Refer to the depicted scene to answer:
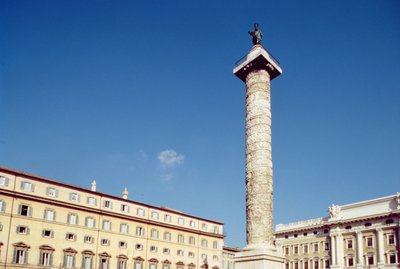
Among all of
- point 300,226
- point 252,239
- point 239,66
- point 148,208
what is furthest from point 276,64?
point 300,226

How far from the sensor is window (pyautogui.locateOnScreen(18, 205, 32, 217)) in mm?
30927

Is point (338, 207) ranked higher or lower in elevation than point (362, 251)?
higher

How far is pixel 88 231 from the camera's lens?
35.0 meters

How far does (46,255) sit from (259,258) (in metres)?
18.5

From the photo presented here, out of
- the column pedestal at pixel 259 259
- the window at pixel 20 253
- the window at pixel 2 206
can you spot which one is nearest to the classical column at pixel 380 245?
the column pedestal at pixel 259 259

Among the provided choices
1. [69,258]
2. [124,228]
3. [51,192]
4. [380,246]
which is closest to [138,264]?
[124,228]

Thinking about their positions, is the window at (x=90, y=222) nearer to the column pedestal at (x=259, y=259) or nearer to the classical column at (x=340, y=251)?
the column pedestal at (x=259, y=259)

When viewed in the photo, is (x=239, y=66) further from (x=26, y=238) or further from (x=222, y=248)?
(x=222, y=248)

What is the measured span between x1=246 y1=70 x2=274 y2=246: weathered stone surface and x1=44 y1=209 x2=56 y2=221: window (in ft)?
57.3

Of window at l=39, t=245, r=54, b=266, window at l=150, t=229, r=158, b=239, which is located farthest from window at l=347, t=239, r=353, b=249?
window at l=39, t=245, r=54, b=266

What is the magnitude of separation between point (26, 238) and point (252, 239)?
1792 cm

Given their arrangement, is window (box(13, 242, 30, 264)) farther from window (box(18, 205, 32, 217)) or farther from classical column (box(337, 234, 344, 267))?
classical column (box(337, 234, 344, 267))

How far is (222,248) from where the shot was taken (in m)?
47.9

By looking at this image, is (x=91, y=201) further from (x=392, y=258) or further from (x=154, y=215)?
(x=392, y=258)
